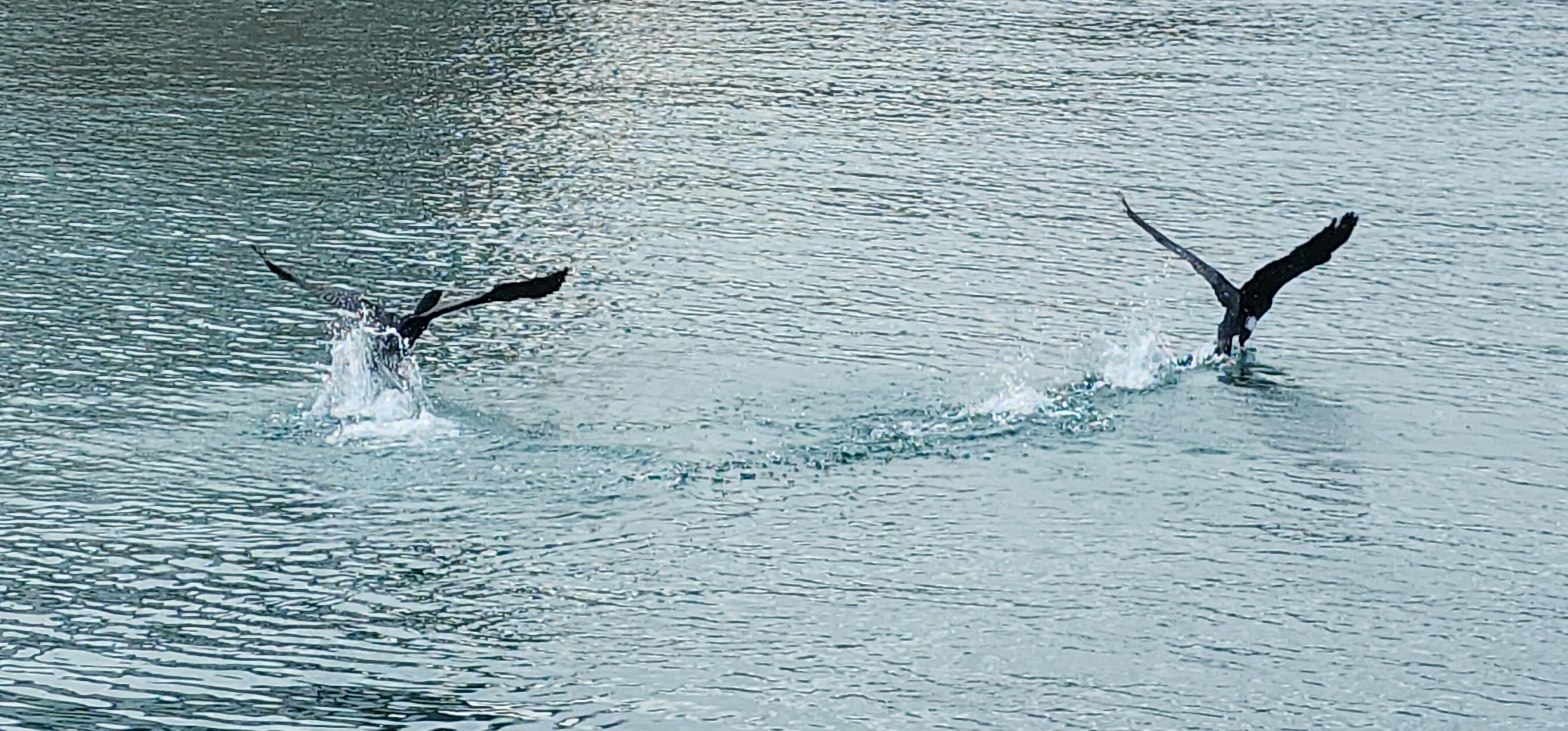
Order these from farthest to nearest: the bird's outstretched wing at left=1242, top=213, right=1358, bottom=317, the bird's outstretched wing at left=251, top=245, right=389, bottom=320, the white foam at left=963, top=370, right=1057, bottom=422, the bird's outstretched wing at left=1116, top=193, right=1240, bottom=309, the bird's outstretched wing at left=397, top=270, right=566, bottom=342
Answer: the bird's outstretched wing at left=1116, top=193, right=1240, bottom=309
the bird's outstretched wing at left=1242, top=213, right=1358, bottom=317
the white foam at left=963, top=370, right=1057, bottom=422
the bird's outstretched wing at left=251, top=245, right=389, bottom=320
the bird's outstretched wing at left=397, top=270, right=566, bottom=342

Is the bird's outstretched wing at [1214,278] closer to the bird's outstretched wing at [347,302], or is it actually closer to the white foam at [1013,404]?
the white foam at [1013,404]

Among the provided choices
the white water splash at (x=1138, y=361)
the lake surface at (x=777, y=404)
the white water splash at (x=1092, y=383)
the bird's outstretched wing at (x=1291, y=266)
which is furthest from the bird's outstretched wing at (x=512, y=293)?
the bird's outstretched wing at (x=1291, y=266)

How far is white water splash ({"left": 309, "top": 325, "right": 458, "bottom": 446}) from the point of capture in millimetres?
19625

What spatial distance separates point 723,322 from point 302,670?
862cm

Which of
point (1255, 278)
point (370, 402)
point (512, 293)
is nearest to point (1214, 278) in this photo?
point (1255, 278)

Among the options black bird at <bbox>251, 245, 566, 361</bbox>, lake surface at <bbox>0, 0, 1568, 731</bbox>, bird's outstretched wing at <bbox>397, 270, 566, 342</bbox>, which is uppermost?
bird's outstretched wing at <bbox>397, 270, 566, 342</bbox>

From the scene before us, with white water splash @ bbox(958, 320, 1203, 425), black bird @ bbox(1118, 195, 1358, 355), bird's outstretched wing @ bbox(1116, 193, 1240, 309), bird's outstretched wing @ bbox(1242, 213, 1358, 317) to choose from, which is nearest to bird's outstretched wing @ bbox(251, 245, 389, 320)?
white water splash @ bbox(958, 320, 1203, 425)

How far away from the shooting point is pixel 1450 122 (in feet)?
108

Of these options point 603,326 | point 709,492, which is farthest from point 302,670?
point 603,326

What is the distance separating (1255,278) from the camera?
70.9ft

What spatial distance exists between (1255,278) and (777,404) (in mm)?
4695

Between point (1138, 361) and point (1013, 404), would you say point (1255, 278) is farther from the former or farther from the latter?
point (1013, 404)

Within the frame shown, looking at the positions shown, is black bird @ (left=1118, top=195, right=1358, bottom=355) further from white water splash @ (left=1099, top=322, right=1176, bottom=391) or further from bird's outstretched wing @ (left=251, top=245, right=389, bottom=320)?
bird's outstretched wing @ (left=251, top=245, right=389, bottom=320)

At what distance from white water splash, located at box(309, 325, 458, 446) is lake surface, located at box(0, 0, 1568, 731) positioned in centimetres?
7
